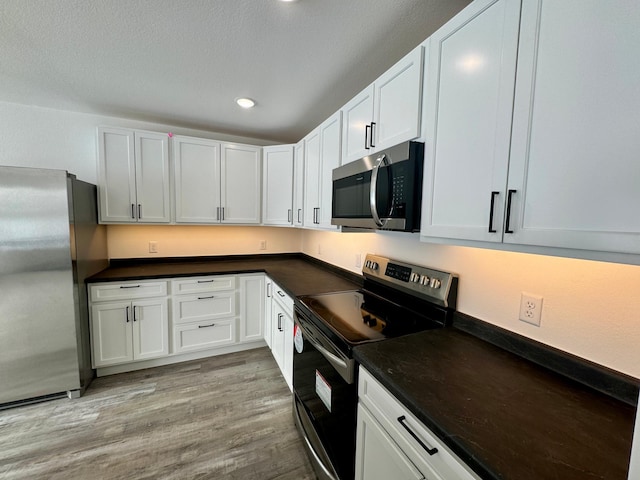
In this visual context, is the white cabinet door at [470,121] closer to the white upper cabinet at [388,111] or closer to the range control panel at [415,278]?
the white upper cabinet at [388,111]

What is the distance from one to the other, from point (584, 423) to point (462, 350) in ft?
1.35

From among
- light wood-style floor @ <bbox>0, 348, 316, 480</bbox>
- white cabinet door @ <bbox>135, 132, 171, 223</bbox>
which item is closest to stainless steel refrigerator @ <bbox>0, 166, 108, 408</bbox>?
light wood-style floor @ <bbox>0, 348, 316, 480</bbox>

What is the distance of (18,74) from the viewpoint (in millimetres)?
1819

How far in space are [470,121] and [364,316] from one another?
1073 mm

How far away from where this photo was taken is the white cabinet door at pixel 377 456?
2.70 feet

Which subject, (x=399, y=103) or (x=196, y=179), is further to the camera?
(x=196, y=179)

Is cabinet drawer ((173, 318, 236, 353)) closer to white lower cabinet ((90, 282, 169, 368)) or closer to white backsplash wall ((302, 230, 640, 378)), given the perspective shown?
white lower cabinet ((90, 282, 169, 368))

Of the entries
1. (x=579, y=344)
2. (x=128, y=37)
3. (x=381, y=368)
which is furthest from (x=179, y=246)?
(x=579, y=344)

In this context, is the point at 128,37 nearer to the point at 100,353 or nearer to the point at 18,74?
the point at 18,74

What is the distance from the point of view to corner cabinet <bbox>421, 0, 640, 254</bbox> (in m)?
0.59

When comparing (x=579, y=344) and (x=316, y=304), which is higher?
(x=579, y=344)

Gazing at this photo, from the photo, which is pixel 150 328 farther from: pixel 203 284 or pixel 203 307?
pixel 203 284

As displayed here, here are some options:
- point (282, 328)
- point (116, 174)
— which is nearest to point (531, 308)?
point (282, 328)

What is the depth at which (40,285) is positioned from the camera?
6.32 feet
